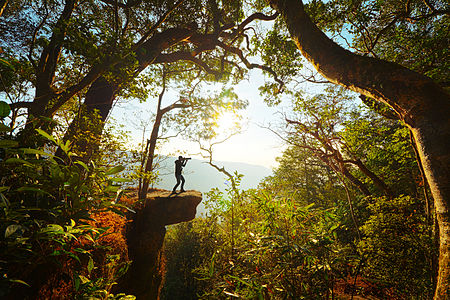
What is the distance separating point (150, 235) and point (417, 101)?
9.43m

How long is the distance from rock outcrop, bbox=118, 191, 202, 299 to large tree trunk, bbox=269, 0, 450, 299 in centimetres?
777

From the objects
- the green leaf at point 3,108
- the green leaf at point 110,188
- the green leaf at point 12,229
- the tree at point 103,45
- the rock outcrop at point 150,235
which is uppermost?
the tree at point 103,45

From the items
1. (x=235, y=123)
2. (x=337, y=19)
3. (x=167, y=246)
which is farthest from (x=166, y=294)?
(x=337, y=19)

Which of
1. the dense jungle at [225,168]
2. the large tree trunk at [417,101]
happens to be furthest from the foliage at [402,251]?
the large tree trunk at [417,101]

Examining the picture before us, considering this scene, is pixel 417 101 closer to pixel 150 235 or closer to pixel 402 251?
pixel 402 251

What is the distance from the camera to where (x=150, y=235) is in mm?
7680

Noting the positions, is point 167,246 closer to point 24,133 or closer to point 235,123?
point 235,123

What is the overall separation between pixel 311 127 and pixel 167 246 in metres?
17.2

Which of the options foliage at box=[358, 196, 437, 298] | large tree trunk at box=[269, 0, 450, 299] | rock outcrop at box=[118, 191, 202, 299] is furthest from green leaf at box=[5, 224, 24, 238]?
rock outcrop at box=[118, 191, 202, 299]

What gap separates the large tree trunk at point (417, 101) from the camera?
1.50m

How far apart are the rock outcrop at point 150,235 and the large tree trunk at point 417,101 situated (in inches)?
306

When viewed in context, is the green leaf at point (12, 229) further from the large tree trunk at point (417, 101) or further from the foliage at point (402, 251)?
the foliage at point (402, 251)

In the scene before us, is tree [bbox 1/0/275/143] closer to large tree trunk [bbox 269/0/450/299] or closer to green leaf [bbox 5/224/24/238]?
green leaf [bbox 5/224/24/238]

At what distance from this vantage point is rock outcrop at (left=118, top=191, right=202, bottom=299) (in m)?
6.94
